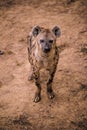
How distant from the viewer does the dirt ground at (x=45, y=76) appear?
4570 millimetres

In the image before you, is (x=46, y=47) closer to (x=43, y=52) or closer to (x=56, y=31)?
(x=43, y=52)

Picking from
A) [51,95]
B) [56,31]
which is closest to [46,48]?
[56,31]

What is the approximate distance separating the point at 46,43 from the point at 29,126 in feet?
4.63

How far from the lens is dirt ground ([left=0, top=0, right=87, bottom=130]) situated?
4.57 m

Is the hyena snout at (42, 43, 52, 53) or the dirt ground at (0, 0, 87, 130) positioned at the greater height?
the hyena snout at (42, 43, 52, 53)

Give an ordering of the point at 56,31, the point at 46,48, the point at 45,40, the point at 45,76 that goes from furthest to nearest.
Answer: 1. the point at 45,76
2. the point at 56,31
3. the point at 45,40
4. the point at 46,48

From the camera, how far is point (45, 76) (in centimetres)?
554

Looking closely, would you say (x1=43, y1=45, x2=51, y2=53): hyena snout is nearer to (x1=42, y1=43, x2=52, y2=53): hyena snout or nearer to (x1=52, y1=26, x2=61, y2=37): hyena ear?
(x1=42, y1=43, x2=52, y2=53): hyena snout

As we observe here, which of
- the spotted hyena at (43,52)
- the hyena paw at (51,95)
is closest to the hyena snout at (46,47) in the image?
the spotted hyena at (43,52)

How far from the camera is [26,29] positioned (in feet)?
23.0

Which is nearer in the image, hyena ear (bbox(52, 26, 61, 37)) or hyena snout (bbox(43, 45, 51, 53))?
→ hyena snout (bbox(43, 45, 51, 53))

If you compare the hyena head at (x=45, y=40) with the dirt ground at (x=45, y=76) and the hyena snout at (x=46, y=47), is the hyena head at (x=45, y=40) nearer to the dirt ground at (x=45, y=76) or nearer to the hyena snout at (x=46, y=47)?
the hyena snout at (x=46, y=47)

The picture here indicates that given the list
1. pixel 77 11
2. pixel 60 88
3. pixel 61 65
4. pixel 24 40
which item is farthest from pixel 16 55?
pixel 77 11

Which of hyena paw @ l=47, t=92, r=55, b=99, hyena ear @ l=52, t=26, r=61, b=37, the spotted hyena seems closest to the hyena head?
the spotted hyena
